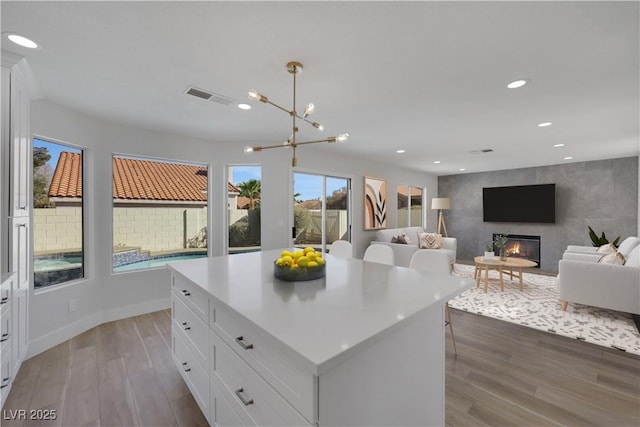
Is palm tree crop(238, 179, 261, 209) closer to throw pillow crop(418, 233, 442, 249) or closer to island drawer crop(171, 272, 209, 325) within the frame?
island drawer crop(171, 272, 209, 325)

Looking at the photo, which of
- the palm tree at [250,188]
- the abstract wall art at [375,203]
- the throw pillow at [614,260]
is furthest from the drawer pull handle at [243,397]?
the abstract wall art at [375,203]

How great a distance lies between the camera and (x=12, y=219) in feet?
6.52

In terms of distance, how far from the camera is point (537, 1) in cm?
141

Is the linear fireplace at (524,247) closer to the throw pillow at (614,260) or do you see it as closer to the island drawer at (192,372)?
the throw pillow at (614,260)

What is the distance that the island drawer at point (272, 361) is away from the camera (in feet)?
2.85

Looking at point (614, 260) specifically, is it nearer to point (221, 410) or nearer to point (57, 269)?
point (221, 410)

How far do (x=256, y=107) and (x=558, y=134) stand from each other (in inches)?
165

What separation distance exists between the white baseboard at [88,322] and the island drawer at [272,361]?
8.34 ft

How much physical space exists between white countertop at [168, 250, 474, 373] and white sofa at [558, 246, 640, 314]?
275 cm

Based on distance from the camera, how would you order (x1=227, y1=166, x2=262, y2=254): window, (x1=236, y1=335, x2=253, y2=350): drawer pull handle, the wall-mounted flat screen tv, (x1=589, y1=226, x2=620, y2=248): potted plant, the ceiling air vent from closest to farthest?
(x1=236, y1=335, x2=253, y2=350): drawer pull handle → the ceiling air vent → (x1=227, y1=166, x2=262, y2=254): window → (x1=589, y1=226, x2=620, y2=248): potted plant → the wall-mounted flat screen tv

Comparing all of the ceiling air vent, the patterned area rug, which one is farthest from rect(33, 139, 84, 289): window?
the patterned area rug

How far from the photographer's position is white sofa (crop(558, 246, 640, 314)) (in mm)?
2980

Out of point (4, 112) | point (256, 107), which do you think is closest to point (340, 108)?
point (256, 107)

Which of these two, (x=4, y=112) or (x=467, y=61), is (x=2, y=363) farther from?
(x=467, y=61)
